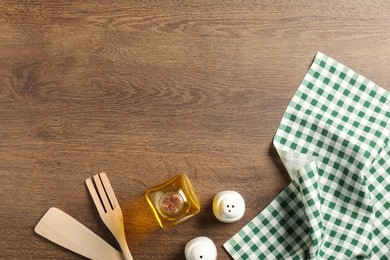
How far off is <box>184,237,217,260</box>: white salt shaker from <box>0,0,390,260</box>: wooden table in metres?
0.03

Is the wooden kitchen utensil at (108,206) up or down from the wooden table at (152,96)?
down

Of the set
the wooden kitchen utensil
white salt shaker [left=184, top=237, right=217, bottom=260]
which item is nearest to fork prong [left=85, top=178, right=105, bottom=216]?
the wooden kitchen utensil

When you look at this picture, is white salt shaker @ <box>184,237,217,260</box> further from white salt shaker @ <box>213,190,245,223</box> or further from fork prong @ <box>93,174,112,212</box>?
fork prong @ <box>93,174,112,212</box>

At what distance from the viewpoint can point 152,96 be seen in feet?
3.08

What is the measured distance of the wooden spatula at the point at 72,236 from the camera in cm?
91

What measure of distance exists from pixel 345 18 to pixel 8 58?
586 mm

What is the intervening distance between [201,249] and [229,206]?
0.08 meters

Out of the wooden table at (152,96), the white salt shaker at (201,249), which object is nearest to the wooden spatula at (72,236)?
the wooden table at (152,96)

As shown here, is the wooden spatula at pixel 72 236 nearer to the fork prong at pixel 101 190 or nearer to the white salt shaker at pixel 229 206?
the fork prong at pixel 101 190

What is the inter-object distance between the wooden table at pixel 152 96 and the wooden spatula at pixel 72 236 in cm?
2

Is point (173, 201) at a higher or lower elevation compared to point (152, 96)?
lower

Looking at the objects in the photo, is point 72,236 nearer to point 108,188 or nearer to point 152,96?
point 108,188

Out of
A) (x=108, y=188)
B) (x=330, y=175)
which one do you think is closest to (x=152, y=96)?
(x=108, y=188)

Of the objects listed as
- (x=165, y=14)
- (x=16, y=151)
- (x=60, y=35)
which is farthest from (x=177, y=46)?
(x=16, y=151)
